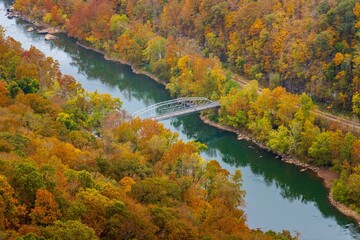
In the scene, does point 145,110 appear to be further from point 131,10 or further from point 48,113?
point 131,10

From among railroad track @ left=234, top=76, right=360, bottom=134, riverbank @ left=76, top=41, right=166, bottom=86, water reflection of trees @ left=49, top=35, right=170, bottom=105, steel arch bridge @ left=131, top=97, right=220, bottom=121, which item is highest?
railroad track @ left=234, top=76, right=360, bottom=134

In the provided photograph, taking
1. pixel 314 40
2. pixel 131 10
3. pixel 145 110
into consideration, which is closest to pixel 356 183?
pixel 314 40

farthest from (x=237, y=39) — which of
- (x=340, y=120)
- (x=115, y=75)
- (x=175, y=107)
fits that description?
(x=340, y=120)

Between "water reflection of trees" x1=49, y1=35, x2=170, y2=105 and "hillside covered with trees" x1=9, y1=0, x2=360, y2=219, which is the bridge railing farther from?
"water reflection of trees" x1=49, y1=35, x2=170, y2=105

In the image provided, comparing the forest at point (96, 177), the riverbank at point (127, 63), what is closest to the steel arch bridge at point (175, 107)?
the forest at point (96, 177)

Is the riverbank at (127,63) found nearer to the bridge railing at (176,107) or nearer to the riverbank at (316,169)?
the bridge railing at (176,107)

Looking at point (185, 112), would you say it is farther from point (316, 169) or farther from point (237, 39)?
point (316, 169)

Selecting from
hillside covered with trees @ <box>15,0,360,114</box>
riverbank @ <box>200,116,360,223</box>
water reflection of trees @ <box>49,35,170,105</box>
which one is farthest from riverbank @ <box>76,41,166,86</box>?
riverbank @ <box>200,116,360,223</box>
